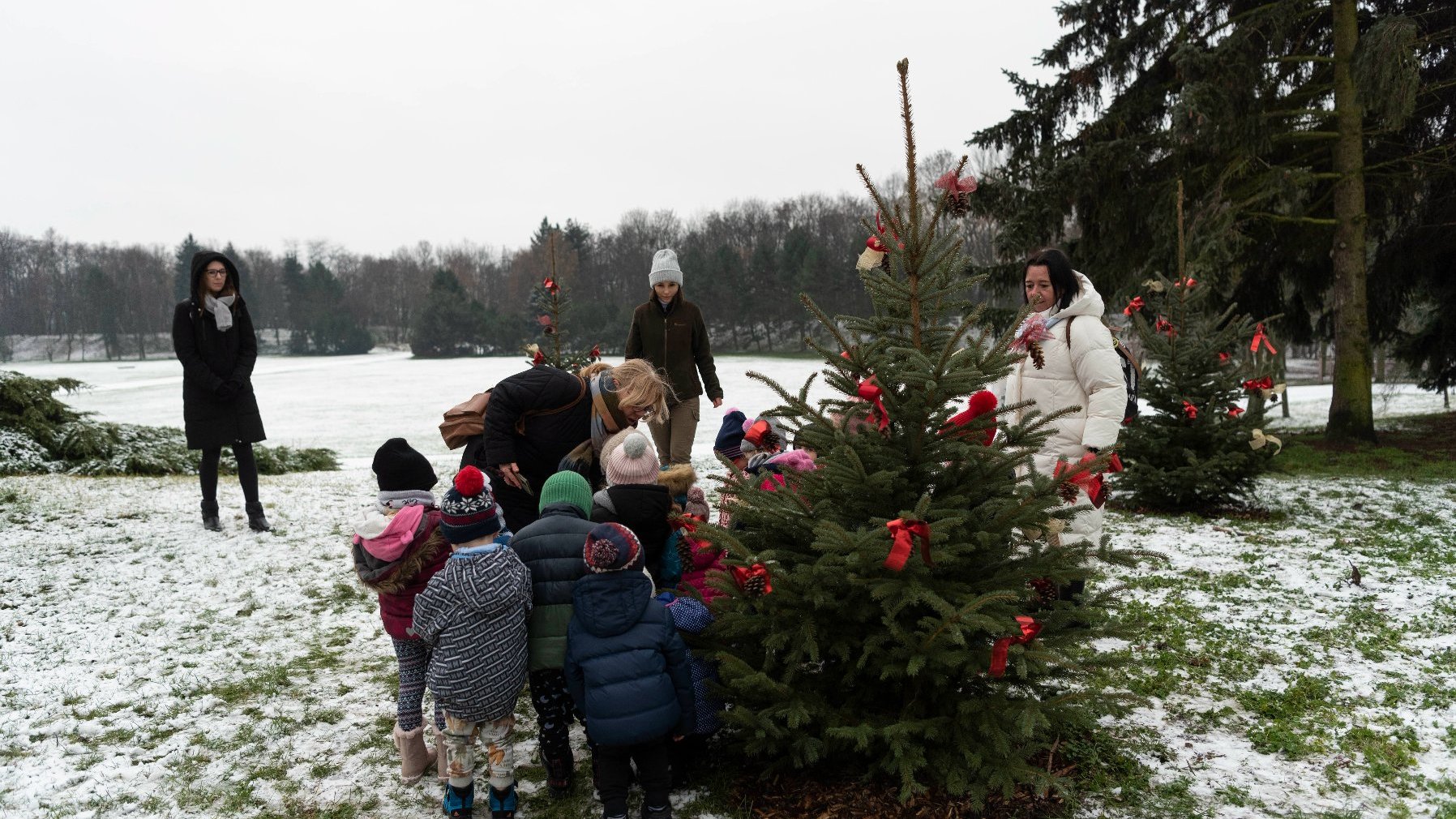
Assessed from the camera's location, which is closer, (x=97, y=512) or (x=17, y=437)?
(x=97, y=512)

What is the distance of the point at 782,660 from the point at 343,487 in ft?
27.8

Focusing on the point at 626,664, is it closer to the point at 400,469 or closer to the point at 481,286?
the point at 400,469

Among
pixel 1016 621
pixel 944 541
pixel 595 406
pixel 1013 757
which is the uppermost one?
Answer: pixel 595 406

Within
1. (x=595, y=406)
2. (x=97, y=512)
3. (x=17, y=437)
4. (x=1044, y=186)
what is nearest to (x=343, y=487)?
(x=97, y=512)

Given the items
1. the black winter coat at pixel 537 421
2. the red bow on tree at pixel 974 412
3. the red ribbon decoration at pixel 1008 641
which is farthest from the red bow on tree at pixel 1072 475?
the black winter coat at pixel 537 421

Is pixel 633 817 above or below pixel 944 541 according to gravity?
below

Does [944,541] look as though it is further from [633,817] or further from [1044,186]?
[1044,186]

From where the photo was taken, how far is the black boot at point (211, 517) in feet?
23.0

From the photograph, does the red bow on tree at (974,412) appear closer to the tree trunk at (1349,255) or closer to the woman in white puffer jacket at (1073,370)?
the woman in white puffer jacket at (1073,370)

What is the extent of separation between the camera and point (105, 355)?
68.4m

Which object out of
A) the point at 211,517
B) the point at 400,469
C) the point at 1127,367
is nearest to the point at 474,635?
the point at 400,469

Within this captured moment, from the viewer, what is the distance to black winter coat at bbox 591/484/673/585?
354 cm

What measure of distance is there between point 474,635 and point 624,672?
0.61 m

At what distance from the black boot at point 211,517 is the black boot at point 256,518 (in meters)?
0.25
